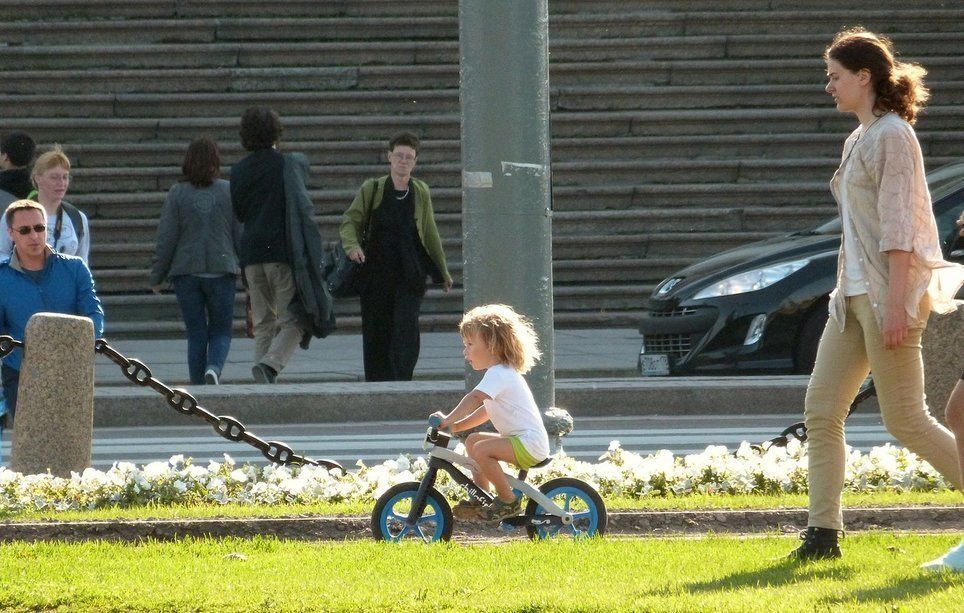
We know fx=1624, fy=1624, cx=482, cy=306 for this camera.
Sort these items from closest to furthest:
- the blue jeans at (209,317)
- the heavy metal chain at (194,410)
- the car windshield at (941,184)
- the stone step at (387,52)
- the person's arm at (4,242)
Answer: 1. the heavy metal chain at (194,410)
2. the person's arm at (4,242)
3. the car windshield at (941,184)
4. the blue jeans at (209,317)
5. the stone step at (387,52)

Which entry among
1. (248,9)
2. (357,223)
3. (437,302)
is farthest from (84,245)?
(248,9)

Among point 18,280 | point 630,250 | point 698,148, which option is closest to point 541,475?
point 18,280

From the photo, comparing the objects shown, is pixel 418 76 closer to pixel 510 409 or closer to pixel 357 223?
pixel 357 223

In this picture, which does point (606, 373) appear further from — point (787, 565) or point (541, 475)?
point (787, 565)

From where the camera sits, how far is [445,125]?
18406 millimetres

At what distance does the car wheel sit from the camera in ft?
36.6

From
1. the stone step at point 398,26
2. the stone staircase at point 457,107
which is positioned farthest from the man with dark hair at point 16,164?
the stone step at point 398,26

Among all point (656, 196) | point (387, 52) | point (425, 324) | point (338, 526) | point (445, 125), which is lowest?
point (425, 324)

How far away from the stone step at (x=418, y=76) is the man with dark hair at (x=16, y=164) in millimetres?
7487

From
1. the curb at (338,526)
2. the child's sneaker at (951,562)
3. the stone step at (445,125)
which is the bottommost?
the curb at (338,526)

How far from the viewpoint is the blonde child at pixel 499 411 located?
19.5 ft

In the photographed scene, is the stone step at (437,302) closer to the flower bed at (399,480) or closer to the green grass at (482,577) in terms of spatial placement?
the flower bed at (399,480)

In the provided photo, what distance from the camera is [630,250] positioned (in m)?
17.6

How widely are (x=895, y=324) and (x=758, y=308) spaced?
6.18 meters
